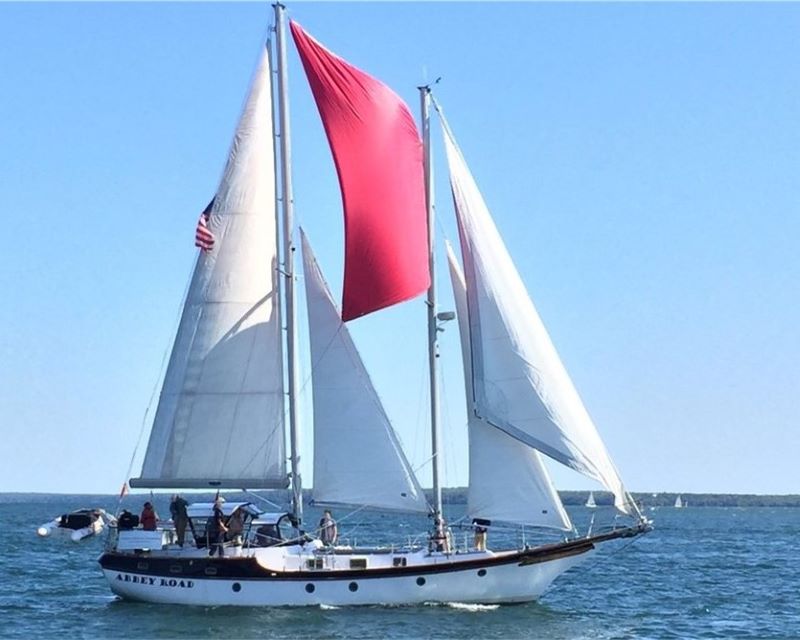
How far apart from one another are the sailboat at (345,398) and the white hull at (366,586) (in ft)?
0.13

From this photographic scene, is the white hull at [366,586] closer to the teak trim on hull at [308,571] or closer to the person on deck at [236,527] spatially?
the teak trim on hull at [308,571]

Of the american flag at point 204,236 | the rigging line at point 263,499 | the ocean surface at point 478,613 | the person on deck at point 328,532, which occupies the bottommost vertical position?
the ocean surface at point 478,613

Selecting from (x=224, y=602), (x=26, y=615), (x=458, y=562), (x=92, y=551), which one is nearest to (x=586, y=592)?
(x=458, y=562)

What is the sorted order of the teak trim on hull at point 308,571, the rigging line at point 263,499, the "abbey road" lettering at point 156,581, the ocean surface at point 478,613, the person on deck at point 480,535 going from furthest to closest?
the rigging line at point 263,499
the person on deck at point 480,535
the "abbey road" lettering at point 156,581
the teak trim on hull at point 308,571
the ocean surface at point 478,613

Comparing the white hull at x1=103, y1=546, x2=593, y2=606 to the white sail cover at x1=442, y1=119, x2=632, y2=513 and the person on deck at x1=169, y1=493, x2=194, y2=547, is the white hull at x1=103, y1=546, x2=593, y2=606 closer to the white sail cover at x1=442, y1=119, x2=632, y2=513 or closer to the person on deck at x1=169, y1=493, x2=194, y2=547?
the person on deck at x1=169, y1=493, x2=194, y2=547

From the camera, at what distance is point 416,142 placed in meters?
35.3

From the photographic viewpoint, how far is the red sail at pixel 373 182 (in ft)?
113

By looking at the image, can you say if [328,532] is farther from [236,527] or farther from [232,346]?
[232,346]

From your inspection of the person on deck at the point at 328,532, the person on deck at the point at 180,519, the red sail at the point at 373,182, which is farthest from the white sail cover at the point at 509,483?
the person on deck at the point at 180,519

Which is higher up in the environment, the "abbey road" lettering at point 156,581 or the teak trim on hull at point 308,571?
the teak trim on hull at point 308,571

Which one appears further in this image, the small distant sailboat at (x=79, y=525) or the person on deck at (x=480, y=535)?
the small distant sailboat at (x=79, y=525)

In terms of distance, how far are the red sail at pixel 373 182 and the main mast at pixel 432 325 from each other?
25 centimetres

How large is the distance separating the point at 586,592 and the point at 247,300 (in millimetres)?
15348

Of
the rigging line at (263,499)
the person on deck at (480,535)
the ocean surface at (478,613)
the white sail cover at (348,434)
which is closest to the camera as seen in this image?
the ocean surface at (478,613)
